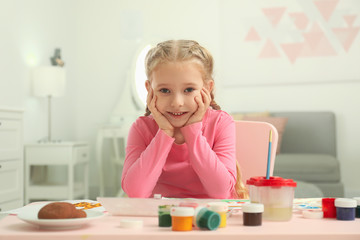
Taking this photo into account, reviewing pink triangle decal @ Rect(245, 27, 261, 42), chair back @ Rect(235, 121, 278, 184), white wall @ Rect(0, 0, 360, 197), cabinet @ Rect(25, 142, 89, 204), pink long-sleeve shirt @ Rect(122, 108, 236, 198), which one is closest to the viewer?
pink long-sleeve shirt @ Rect(122, 108, 236, 198)

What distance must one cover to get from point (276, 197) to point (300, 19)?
13.6 ft

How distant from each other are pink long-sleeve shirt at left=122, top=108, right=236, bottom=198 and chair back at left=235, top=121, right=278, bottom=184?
0.12m

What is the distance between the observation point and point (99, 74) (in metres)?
4.91

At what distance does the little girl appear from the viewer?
1.15 m

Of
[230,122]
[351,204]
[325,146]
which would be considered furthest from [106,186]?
[351,204]

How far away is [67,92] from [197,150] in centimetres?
378

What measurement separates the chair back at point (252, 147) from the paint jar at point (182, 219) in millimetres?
742

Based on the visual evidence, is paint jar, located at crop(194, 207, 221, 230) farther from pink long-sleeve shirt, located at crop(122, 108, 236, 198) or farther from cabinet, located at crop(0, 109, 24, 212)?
cabinet, located at crop(0, 109, 24, 212)

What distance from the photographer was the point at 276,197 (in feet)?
2.52

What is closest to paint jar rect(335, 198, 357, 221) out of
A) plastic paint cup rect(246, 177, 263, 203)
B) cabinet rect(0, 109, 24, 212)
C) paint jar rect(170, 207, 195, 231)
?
plastic paint cup rect(246, 177, 263, 203)

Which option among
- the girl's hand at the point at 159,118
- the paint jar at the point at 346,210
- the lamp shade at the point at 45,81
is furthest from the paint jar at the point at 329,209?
the lamp shade at the point at 45,81

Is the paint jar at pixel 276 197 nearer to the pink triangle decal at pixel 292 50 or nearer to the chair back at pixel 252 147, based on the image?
the chair back at pixel 252 147

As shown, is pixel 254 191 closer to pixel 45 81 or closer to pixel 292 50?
pixel 45 81

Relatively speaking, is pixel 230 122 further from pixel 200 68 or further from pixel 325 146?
pixel 325 146
